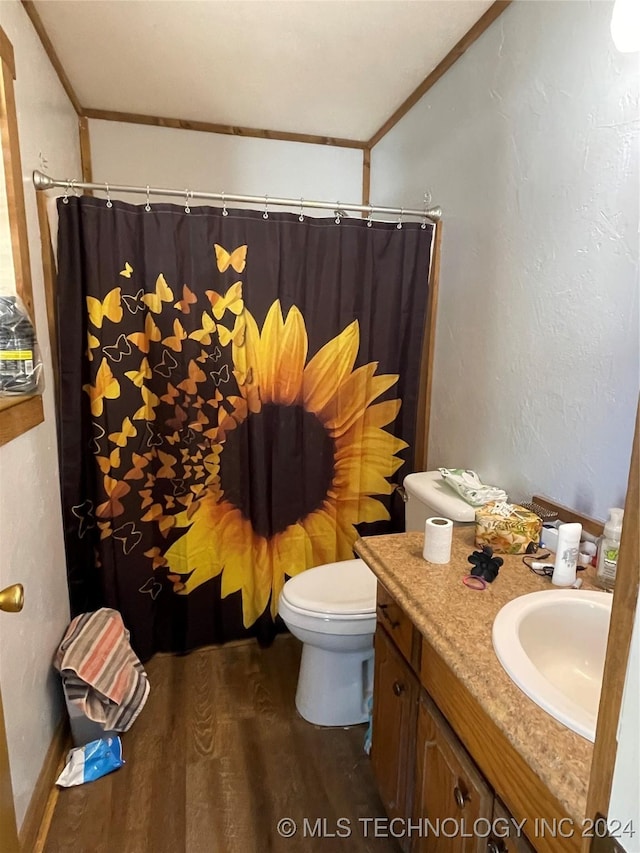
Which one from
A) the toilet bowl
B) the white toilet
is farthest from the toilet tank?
the toilet bowl

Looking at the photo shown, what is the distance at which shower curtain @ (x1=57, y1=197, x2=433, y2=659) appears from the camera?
5.82 ft

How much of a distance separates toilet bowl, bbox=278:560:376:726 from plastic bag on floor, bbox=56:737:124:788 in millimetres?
623

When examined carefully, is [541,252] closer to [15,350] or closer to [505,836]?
[505,836]

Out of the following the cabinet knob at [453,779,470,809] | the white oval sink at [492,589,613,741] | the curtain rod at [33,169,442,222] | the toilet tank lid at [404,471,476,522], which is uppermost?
the curtain rod at [33,169,442,222]

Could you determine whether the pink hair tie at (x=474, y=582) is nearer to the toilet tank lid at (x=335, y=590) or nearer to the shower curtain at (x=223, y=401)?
the toilet tank lid at (x=335, y=590)

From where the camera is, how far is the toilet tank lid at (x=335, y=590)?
156cm

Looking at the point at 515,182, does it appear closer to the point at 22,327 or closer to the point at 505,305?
the point at 505,305

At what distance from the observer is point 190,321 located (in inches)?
72.5

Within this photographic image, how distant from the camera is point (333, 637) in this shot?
156cm

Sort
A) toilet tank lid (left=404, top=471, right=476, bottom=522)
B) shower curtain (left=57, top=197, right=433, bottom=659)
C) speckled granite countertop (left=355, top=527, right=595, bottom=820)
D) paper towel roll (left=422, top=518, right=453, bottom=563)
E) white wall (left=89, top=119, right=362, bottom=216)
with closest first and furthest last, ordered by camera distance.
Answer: speckled granite countertop (left=355, top=527, right=595, bottom=820) < paper towel roll (left=422, top=518, right=453, bottom=563) < toilet tank lid (left=404, top=471, right=476, bottom=522) < shower curtain (left=57, top=197, right=433, bottom=659) < white wall (left=89, top=119, right=362, bottom=216)

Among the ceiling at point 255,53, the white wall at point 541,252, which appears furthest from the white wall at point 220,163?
the white wall at point 541,252

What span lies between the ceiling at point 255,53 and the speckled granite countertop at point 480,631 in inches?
65.3

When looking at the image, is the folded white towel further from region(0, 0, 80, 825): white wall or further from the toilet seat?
region(0, 0, 80, 825): white wall

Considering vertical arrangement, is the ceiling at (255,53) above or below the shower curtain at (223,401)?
above
